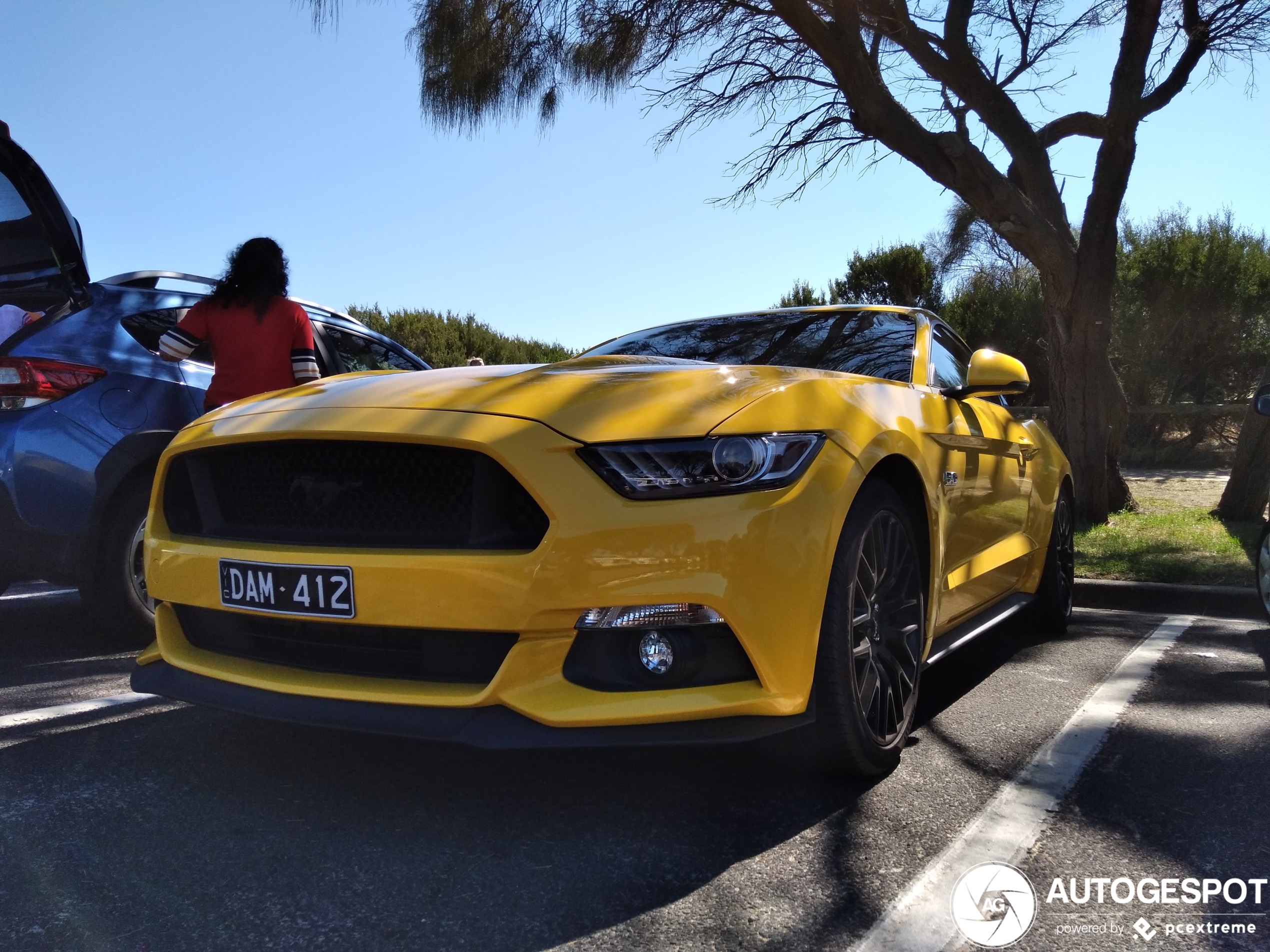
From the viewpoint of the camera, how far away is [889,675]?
2.75 meters

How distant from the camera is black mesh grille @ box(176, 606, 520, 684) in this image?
2.24 m

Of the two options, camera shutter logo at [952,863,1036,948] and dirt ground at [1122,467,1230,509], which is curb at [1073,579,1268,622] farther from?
camera shutter logo at [952,863,1036,948]

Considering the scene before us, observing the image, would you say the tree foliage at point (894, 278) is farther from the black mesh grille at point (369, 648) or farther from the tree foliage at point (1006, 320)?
the black mesh grille at point (369, 648)

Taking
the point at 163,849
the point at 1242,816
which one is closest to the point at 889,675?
the point at 1242,816

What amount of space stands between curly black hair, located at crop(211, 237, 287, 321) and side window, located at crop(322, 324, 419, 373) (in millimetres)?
727

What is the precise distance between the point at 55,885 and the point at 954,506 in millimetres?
2538

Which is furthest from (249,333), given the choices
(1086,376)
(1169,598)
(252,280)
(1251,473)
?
(1251,473)

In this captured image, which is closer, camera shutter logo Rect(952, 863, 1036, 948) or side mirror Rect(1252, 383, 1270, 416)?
camera shutter logo Rect(952, 863, 1036, 948)

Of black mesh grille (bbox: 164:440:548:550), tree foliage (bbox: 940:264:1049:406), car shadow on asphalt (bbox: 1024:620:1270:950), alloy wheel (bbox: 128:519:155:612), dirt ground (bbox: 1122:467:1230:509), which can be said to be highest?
tree foliage (bbox: 940:264:1049:406)

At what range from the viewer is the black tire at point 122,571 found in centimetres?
408

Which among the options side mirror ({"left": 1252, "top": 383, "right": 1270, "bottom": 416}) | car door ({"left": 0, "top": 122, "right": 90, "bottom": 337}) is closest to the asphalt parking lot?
side mirror ({"left": 1252, "top": 383, "right": 1270, "bottom": 416})

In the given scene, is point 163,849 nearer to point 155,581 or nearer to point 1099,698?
point 155,581

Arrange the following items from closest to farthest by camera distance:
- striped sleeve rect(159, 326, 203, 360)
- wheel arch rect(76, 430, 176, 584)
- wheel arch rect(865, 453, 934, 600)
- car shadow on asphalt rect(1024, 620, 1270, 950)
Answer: car shadow on asphalt rect(1024, 620, 1270, 950) → wheel arch rect(865, 453, 934, 600) → wheel arch rect(76, 430, 176, 584) → striped sleeve rect(159, 326, 203, 360)

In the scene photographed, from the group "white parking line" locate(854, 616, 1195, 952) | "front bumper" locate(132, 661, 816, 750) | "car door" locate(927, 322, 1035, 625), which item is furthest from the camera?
"car door" locate(927, 322, 1035, 625)
